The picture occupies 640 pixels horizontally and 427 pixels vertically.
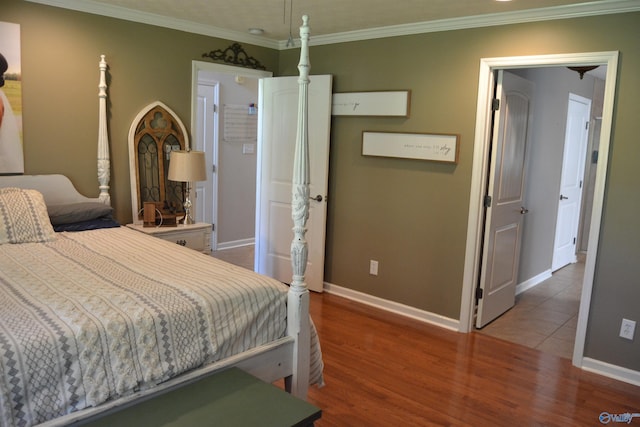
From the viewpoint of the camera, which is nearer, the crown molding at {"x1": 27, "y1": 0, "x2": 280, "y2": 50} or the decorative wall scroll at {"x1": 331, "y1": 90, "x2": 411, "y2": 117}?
the crown molding at {"x1": 27, "y1": 0, "x2": 280, "y2": 50}

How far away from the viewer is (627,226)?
305 centimetres

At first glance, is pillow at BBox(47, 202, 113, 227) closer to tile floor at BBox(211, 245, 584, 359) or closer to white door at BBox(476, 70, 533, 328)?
tile floor at BBox(211, 245, 584, 359)

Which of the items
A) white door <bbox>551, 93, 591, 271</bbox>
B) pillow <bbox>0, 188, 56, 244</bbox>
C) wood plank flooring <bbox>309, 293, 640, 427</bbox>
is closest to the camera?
wood plank flooring <bbox>309, 293, 640, 427</bbox>

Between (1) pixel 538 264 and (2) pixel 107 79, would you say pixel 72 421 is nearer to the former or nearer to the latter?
(2) pixel 107 79

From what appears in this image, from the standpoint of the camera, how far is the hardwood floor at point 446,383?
2684 millimetres

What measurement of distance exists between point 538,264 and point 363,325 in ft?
7.75

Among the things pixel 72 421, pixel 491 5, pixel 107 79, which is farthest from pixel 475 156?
pixel 72 421

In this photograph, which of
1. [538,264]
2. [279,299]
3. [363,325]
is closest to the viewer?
[279,299]

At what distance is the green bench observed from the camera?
5.71 ft

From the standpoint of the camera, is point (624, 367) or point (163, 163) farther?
point (163, 163)

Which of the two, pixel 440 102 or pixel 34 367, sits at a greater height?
pixel 440 102

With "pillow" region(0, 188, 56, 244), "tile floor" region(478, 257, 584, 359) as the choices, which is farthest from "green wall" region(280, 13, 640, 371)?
"pillow" region(0, 188, 56, 244)

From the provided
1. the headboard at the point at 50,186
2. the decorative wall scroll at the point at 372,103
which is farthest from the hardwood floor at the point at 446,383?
the headboard at the point at 50,186

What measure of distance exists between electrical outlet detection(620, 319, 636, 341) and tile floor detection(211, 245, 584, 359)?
472mm
